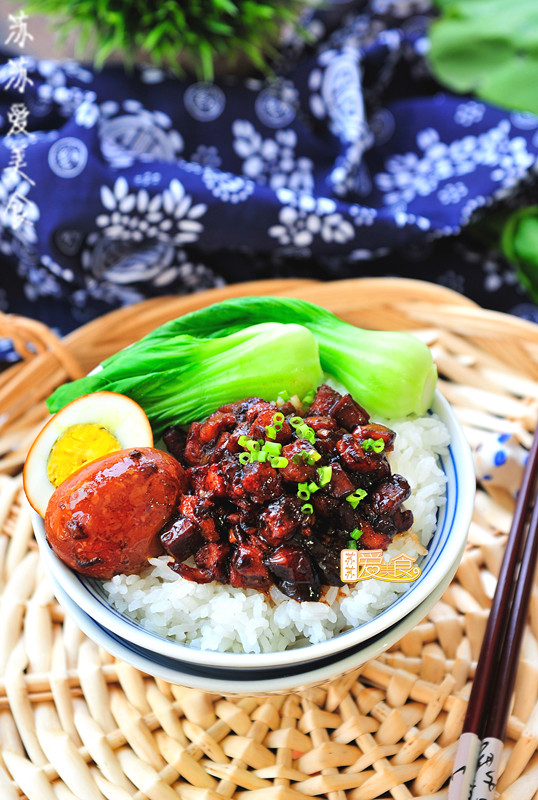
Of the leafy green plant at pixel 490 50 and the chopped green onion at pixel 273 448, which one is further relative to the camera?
the leafy green plant at pixel 490 50

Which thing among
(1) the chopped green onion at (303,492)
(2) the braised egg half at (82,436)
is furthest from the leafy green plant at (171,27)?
(1) the chopped green onion at (303,492)

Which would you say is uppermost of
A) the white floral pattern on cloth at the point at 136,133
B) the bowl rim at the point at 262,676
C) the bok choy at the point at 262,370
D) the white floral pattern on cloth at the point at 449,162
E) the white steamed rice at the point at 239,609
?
the white floral pattern on cloth at the point at 136,133

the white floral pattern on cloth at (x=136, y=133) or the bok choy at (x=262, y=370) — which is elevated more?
the white floral pattern on cloth at (x=136, y=133)

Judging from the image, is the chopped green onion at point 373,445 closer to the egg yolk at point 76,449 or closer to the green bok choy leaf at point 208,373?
the green bok choy leaf at point 208,373

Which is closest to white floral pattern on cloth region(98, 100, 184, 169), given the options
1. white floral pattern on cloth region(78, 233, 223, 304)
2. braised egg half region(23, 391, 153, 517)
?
white floral pattern on cloth region(78, 233, 223, 304)

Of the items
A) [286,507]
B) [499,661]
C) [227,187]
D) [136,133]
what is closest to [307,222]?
[227,187]

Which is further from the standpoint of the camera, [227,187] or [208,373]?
[227,187]

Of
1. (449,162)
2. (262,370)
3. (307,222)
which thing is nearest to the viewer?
(262,370)

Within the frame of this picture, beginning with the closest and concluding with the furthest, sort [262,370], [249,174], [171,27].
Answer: [262,370] < [171,27] < [249,174]

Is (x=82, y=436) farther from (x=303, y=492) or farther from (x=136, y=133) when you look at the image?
(x=136, y=133)
